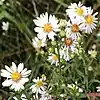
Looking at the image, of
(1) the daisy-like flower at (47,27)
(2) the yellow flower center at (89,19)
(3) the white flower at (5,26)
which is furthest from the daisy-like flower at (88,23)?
(3) the white flower at (5,26)

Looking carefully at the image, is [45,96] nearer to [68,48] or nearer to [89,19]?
[68,48]

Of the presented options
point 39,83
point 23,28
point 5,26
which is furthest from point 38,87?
point 5,26

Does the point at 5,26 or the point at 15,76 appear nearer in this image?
the point at 15,76

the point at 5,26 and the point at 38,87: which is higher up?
the point at 5,26

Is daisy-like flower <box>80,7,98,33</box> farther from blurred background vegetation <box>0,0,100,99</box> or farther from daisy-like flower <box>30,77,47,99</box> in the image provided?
blurred background vegetation <box>0,0,100,99</box>

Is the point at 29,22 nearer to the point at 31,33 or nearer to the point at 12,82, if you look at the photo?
the point at 31,33

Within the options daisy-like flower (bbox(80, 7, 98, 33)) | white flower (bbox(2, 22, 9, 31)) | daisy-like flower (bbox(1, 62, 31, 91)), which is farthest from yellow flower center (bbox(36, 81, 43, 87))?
white flower (bbox(2, 22, 9, 31))

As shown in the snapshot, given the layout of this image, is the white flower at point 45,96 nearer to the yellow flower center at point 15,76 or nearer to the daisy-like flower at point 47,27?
the yellow flower center at point 15,76
